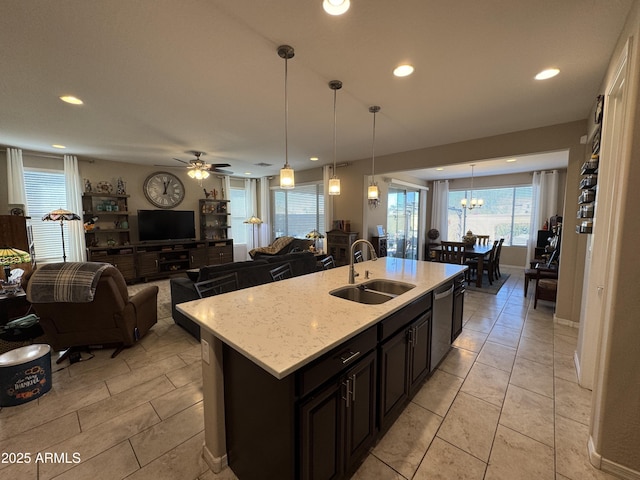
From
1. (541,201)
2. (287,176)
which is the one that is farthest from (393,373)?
(541,201)

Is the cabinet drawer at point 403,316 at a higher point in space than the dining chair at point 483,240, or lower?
lower

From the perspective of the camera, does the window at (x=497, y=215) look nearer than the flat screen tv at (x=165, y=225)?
No

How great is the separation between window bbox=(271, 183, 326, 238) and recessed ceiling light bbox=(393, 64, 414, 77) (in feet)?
15.5

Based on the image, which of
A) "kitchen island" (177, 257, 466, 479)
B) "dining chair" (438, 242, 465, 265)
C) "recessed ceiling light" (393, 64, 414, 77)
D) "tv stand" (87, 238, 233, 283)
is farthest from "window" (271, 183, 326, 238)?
"kitchen island" (177, 257, 466, 479)

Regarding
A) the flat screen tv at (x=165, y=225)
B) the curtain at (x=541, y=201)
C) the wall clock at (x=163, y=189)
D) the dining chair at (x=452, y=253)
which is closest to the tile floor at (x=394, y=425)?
the dining chair at (x=452, y=253)

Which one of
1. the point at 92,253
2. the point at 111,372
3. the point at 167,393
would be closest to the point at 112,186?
the point at 92,253

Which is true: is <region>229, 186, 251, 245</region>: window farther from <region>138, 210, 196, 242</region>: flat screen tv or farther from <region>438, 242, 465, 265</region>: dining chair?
<region>438, 242, 465, 265</region>: dining chair

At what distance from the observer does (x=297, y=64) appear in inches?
83.7

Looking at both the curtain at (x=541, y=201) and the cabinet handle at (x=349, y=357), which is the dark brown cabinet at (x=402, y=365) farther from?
the curtain at (x=541, y=201)

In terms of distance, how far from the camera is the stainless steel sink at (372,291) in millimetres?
2117

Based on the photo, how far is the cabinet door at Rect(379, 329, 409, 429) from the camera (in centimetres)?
161

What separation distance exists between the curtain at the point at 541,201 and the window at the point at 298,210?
5393 millimetres

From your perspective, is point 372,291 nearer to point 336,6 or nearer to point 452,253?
point 336,6

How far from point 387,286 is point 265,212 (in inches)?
253
